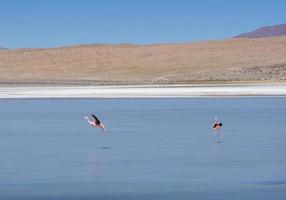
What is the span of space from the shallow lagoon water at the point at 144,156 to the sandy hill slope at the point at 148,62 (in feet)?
113

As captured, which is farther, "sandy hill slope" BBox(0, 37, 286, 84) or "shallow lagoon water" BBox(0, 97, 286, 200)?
"sandy hill slope" BBox(0, 37, 286, 84)

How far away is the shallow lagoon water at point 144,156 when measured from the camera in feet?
35.5

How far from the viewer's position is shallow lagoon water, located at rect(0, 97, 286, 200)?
1081cm

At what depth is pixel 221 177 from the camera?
459 inches

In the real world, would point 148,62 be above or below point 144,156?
above

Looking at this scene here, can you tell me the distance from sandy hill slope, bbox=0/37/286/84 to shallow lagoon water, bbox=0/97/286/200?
113 ft

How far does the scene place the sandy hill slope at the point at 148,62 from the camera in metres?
61.1

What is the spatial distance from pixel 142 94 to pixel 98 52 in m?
46.8

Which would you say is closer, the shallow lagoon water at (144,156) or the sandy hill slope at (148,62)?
the shallow lagoon water at (144,156)

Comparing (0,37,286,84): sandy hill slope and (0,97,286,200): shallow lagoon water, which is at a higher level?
(0,37,286,84): sandy hill slope

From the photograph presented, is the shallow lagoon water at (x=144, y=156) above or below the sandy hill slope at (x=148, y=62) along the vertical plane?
below

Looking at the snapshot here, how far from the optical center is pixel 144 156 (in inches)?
545

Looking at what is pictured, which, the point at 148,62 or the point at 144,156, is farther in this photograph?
the point at 148,62

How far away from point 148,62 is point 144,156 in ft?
201
